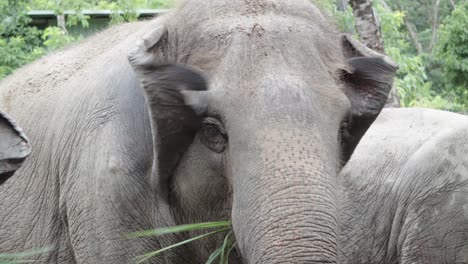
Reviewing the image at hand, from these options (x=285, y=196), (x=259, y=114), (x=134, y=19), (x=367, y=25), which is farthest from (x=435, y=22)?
(x=285, y=196)

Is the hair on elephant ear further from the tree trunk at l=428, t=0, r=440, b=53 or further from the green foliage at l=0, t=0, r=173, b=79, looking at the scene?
the tree trunk at l=428, t=0, r=440, b=53

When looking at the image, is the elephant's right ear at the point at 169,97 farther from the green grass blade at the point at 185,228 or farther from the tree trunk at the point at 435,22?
the tree trunk at the point at 435,22

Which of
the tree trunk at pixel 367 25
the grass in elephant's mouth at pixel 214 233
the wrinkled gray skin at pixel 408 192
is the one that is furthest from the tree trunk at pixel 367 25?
the grass in elephant's mouth at pixel 214 233

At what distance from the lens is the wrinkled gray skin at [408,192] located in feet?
22.1

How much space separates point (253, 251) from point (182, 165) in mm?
694

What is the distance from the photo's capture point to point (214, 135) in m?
3.83

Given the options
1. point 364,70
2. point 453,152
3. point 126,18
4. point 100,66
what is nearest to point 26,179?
point 100,66

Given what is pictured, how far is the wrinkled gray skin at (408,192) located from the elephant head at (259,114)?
2.73m

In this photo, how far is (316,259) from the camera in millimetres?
3244

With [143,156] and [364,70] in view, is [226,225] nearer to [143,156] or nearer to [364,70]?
[143,156]

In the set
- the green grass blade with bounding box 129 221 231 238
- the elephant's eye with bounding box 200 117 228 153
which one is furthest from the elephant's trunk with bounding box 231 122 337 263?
the green grass blade with bounding box 129 221 231 238

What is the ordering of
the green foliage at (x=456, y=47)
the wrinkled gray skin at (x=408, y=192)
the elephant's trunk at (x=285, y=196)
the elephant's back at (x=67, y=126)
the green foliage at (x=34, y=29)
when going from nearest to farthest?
1. the elephant's trunk at (x=285, y=196)
2. the elephant's back at (x=67, y=126)
3. the wrinkled gray skin at (x=408, y=192)
4. the green foliage at (x=34, y=29)
5. the green foliage at (x=456, y=47)

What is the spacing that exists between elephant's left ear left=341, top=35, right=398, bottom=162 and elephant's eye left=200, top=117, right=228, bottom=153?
49cm

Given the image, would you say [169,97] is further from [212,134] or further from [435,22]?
[435,22]
